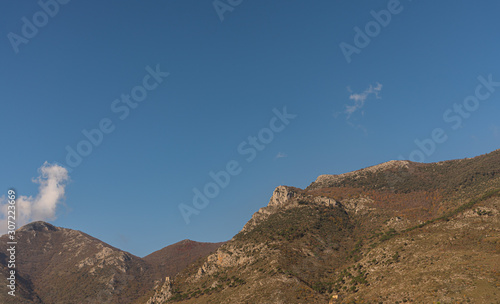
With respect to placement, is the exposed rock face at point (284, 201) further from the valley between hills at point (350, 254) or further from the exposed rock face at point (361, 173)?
the exposed rock face at point (361, 173)

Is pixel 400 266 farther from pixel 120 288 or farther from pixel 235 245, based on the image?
pixel 120 288

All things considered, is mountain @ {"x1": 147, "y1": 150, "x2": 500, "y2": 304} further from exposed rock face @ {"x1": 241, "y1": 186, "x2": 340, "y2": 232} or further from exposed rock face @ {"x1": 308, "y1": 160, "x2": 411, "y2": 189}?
exposed rock face @ {"x1": 308, "y1": 160, "x2": 411, "y2": 189}

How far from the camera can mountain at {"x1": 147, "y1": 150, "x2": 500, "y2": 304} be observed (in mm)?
58938

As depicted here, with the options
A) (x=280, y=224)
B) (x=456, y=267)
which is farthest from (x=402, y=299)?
(x=280, y=224)

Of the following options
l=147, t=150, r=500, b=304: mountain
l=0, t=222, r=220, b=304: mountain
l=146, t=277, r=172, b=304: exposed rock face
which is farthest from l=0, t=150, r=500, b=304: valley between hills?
l=0, t=222, r=220, b=304: mountain

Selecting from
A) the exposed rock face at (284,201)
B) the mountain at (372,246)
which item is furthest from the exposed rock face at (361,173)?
the exposed rock face at (284,201)

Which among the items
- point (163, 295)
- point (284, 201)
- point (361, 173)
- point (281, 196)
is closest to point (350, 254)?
point (284, 201)

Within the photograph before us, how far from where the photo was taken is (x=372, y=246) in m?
90.1

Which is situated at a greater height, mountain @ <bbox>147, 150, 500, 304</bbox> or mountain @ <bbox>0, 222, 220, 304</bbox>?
mountain @ <bbox>0, 222, 220, 304</bbox>

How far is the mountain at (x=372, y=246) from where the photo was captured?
5894 cm

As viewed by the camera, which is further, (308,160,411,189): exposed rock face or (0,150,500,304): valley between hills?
(308,160,411,189): exposed rock face

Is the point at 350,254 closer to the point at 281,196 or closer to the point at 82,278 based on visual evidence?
the point at 281,196

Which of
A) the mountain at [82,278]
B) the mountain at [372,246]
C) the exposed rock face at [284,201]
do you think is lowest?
the mountain at [372,246]

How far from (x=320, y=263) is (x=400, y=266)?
88.4 ft
